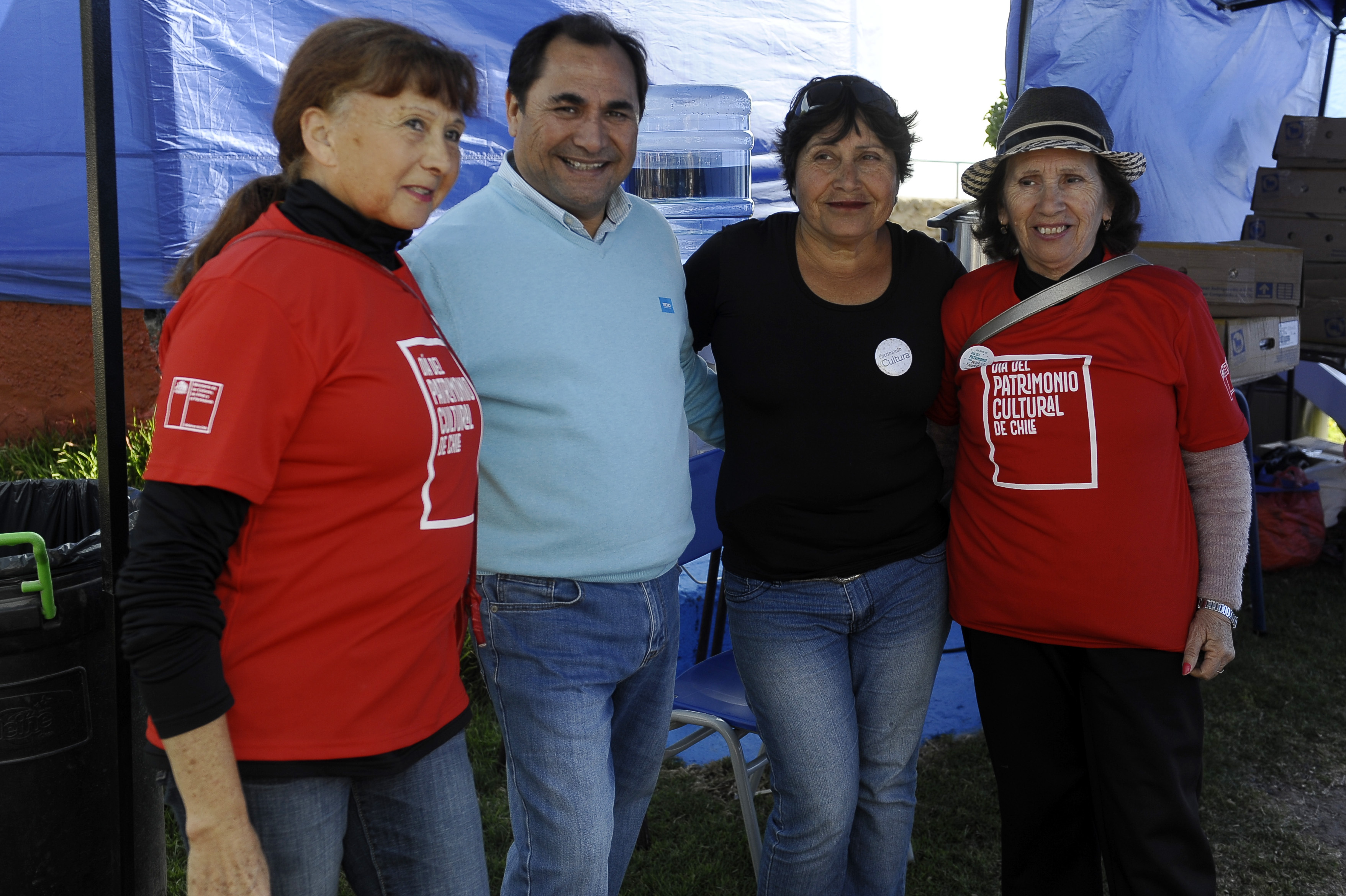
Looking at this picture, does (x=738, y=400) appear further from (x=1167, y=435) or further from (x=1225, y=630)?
(x=1225, y=630)

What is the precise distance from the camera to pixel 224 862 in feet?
3.92

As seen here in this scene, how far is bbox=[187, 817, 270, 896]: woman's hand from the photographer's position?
1188 millimetres

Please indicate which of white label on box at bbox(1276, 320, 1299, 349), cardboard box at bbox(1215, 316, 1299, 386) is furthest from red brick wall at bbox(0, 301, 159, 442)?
white label on box at bbox(1276, 320, 1299, 349)

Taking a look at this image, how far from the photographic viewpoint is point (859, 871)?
2.15m

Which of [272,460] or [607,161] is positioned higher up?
[607,161]

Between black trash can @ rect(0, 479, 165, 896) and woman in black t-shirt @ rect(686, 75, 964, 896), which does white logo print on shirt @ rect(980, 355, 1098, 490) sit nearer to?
woman in black t-shirt @ rect(686, 75, 964, 896)

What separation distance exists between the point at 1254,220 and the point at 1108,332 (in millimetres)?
5397

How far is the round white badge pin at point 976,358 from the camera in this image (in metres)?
2.03

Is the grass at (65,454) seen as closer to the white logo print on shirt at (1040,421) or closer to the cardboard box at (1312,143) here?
the white logo print on shirt at (1040,421)

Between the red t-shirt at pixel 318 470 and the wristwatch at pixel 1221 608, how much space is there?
4.95 feet

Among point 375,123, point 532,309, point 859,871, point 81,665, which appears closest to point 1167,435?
point 859,871

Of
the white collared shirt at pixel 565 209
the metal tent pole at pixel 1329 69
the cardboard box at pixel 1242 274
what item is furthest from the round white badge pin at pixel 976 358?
the metal tent pole at pixel 1329 69

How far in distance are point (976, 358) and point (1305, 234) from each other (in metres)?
5.50

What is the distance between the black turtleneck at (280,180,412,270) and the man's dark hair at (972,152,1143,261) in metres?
1.46
